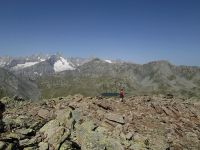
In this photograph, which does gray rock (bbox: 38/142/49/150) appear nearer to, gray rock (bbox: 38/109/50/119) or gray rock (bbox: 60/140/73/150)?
gray rock (bbox: 60/140/73/150)

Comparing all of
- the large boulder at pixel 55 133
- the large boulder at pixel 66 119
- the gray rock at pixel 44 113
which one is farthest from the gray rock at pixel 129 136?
the gray rock at pixel 44 113

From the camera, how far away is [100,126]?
2658 centimetres

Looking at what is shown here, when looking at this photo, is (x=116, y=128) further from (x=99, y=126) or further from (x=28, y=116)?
(x=28, y=116)

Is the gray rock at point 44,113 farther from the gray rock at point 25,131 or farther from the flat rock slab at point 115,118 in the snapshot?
the flat rock slab at point 115,118

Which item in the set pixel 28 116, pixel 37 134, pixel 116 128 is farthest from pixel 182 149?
pixel 28 116

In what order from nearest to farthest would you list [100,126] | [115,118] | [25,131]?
[25,131] → [100,126] → [115,118]

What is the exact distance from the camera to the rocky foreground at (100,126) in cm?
2255

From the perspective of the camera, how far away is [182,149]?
85.2 feet

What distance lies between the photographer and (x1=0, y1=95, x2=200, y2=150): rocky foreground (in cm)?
2255

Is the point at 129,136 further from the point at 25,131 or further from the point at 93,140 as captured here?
the point at 25,131

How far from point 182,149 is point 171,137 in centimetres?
192

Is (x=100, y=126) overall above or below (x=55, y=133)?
below

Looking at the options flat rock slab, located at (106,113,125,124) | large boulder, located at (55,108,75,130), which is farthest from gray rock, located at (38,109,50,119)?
flat rock slab, located at (106,113,125,124)

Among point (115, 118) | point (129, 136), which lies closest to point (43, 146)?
point (129, 136)
